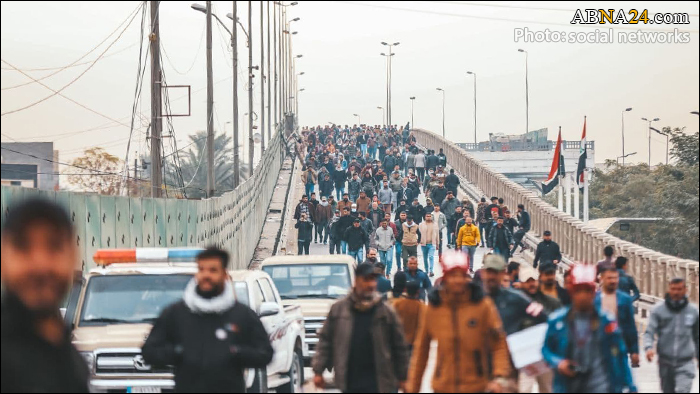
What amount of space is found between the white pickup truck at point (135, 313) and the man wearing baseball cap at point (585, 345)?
12.0ft

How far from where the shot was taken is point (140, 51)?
3028 cm

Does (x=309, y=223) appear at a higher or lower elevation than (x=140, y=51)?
lower

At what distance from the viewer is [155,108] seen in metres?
28.0

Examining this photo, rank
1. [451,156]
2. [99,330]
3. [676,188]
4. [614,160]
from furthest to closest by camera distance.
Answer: [614,160] < [676,188] < [451,156] < [99,330]

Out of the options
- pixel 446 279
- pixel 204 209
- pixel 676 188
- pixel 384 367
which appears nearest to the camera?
pixel 446 279

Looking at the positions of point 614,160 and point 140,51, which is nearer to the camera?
point 140,51

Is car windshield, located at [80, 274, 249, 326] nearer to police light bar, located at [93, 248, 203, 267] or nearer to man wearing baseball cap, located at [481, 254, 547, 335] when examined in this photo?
police light bar, located at [93, 248, 203, 267]

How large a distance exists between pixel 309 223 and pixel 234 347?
89.4ft

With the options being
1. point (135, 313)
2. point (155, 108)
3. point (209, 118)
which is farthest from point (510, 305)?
point (209, 118)

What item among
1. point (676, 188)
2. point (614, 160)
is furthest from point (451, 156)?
point (614, 160)

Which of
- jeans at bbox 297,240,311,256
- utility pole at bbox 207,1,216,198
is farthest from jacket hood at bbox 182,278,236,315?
utility pole at bbox 207,1,216,198

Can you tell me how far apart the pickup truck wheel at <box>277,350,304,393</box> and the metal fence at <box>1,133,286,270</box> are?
3.31 metres

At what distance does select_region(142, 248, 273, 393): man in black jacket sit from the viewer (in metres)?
7.64

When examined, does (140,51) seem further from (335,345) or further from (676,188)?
(676,188)
